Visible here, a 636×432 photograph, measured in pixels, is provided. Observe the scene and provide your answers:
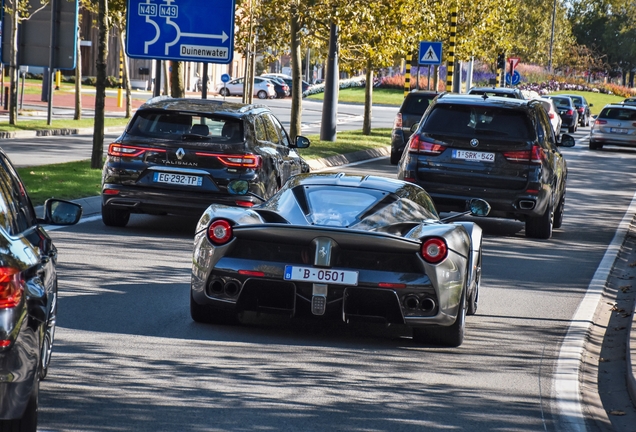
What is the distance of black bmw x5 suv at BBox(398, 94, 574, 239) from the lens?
15.1 metres

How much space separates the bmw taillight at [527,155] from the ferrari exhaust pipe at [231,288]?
7.41 m

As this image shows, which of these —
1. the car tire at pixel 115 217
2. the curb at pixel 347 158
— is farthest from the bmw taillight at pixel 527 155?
the curb at pixel 347 158

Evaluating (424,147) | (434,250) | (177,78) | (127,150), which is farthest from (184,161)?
(177,78)

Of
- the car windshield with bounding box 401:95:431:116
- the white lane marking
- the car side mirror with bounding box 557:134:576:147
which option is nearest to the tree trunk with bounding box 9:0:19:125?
the car windshield with bounding box 401:95:431:116

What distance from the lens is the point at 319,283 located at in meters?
8.10

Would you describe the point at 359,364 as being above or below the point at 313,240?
below

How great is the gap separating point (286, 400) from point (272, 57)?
2945 centimetres

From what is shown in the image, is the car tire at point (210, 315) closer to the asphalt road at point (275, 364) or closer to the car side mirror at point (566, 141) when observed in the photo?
the asphalt road at point (275, 364)

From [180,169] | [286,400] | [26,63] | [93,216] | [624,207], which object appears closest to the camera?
[286,400]

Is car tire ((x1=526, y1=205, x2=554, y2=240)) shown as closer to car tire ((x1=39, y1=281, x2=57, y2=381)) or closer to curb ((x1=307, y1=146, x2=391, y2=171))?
curb ((x1=307, y1=146, x2=391, y2=171))

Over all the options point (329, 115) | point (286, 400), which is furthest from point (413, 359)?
point (329, 115)

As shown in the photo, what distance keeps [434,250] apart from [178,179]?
19.5 ft

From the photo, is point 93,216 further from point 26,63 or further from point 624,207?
point 26,63

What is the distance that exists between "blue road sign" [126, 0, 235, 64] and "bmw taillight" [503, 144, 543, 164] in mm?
8792
